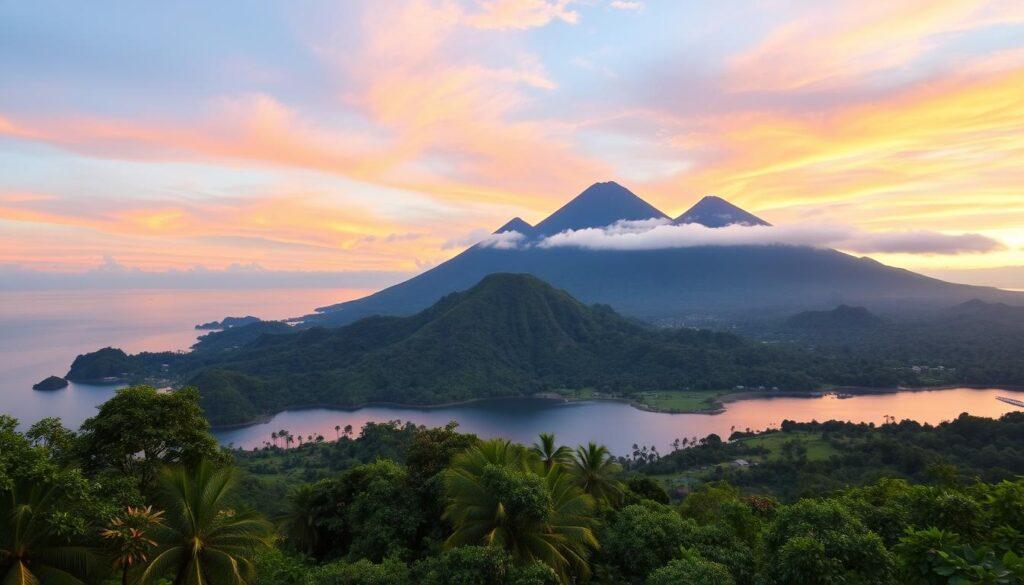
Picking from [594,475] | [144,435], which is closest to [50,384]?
Result: [144,435]

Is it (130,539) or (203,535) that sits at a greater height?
(130,539)

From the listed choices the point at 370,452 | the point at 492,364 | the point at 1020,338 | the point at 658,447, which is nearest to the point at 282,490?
the point at 370,452

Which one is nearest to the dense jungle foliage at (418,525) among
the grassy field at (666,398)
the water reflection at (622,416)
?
the water reflection at (622,416)

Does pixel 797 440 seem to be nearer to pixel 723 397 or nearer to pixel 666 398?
pixel 666 398

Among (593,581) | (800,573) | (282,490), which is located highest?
(800,573)

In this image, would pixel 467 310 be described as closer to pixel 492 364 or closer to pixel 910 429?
pixel 492 364
